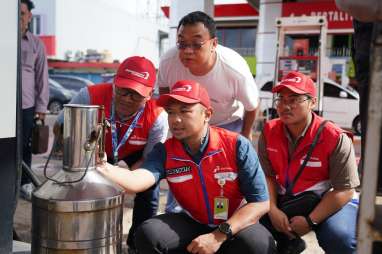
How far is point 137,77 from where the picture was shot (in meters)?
2.32

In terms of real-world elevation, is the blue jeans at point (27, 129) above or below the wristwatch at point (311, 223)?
above

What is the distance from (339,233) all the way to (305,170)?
0.39 metres

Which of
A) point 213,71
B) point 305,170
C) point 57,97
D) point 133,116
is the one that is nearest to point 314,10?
point 57,97

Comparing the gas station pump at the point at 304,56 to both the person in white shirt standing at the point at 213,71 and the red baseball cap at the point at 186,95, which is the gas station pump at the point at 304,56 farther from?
the red baseball cap at the point at 186,95

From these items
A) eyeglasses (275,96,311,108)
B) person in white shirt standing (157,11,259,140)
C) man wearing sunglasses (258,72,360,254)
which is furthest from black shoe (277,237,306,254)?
person in white shirt standing (157,11,259,140)

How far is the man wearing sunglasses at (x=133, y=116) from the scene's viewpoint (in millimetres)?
2332

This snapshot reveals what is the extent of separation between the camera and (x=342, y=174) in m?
2.31

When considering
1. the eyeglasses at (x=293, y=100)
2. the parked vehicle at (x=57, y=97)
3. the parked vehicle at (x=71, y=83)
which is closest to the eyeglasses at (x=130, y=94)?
the eyeglasses at (x=293, y=100)

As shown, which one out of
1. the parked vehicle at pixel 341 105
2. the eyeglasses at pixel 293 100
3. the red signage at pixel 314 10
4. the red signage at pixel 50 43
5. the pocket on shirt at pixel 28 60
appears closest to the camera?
the eyeglasses at pixel 293 100

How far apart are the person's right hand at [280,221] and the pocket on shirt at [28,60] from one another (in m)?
2.62

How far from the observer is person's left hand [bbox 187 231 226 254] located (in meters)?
1.94

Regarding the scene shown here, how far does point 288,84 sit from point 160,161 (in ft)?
2.76

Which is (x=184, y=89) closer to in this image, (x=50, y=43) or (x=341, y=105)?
(x=341, y=105)

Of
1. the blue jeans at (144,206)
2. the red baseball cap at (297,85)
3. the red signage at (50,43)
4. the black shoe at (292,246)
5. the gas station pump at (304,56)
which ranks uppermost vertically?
the red signage at (50,43)
